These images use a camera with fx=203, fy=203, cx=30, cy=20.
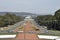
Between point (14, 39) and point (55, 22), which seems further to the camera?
point (55, 22)

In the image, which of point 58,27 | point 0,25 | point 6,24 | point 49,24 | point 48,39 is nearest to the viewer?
point 48,39

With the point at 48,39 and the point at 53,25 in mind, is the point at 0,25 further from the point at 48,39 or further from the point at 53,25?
the point at 48,39

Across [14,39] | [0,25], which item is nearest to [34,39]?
[14,39]

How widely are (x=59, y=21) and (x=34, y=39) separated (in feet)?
24.8

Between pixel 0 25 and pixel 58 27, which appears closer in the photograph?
pixel 58 27

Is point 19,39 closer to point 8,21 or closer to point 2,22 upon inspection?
point 2,22

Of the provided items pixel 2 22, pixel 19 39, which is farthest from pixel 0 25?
pixel 19 39

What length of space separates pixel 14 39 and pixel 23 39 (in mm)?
609

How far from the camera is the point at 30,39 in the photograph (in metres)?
13.8

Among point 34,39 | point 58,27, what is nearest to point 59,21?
point 58,27

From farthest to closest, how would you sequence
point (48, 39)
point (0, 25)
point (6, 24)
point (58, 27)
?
point (6, 24) < point (0, 25) < point (58, 27) < point (48, 39)

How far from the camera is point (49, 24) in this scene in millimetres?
22594

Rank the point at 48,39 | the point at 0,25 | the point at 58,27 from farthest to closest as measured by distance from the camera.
A: the point at 0,25
the point at 58,27
the point at 48,39

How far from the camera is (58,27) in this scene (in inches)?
821
